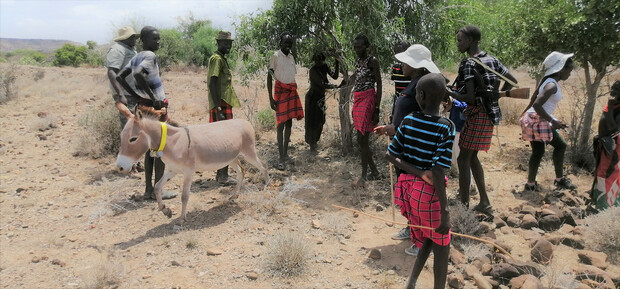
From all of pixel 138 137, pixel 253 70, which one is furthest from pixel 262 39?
pixel 138 137

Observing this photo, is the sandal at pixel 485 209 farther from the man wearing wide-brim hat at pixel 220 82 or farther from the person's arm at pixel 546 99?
the man wearing wide-brim hat at pixel 220 82

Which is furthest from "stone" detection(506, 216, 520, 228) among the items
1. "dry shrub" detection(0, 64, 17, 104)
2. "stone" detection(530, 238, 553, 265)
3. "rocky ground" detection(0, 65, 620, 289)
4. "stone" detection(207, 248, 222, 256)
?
"dry shrub" detection(0, 64, 17, 104)

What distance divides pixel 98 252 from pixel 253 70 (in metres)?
3.85

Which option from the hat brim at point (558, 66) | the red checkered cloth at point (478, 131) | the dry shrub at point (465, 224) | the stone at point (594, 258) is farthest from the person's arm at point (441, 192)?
the hat brim at point (558, 66)

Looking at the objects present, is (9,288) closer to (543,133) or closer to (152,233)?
(152,233)

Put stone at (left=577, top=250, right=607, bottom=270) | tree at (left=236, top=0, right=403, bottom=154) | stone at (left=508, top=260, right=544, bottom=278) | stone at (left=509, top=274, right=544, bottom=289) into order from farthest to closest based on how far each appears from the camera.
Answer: tree at (left=236, top=0, right=403, bottom=154) → stone at (left=577, top=250, right=607, bottom=270) → stone at (left=508, top=260, right=544, bottom=278) → stone at (left=509, top=274, right=544, bottom=289)

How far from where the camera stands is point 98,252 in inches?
160

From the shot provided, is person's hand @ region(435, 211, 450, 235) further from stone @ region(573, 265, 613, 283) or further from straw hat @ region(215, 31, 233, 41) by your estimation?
straw hat @ region(215, 31, 233, 41)

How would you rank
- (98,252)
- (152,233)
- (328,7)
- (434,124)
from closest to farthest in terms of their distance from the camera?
1. (434,124)
2. (98,252)
3. (152,233)
4. (328,7)

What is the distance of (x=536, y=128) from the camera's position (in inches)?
214

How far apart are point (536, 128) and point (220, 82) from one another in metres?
4.34

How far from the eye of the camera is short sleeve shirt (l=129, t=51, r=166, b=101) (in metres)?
4.85

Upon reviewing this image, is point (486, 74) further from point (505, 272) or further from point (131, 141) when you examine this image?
point (131, 141)

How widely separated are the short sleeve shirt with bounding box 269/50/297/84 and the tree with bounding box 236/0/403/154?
43cm
